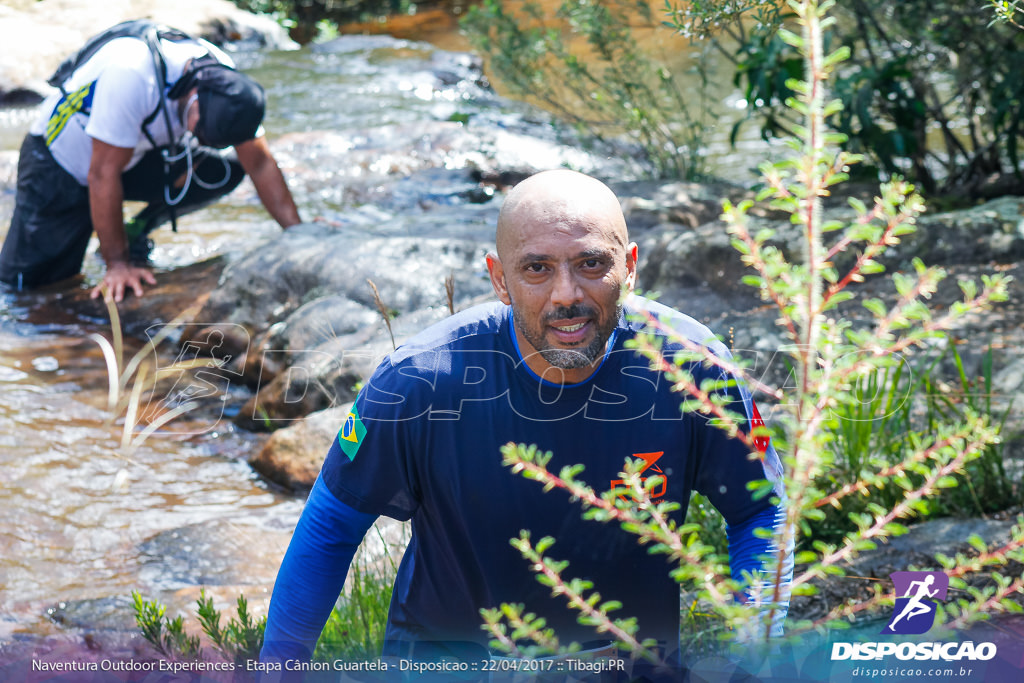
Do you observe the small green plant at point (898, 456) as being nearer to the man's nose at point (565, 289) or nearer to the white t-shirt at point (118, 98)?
the man's nose at point (565, 289)

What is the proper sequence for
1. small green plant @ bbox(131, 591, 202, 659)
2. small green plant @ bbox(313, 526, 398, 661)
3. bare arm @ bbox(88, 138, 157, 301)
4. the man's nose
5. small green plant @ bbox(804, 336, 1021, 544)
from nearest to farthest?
the man's nose, small green plant @ bbox(131, 591, 202, 659), small green plant @ bbox(313, 526, 398, 661), small green plant @ bbox(804, 336, 1021, 544), bare arm @ bbox(88, 138, 157, 301)

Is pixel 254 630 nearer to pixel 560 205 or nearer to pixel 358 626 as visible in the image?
pixel 358 626

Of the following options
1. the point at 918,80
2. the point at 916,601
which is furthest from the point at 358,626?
the point at 918,80

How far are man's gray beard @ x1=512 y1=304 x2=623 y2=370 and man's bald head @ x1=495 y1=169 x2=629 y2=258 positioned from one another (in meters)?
0.16

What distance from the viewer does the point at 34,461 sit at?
164 inches

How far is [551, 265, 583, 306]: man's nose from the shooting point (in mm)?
1885

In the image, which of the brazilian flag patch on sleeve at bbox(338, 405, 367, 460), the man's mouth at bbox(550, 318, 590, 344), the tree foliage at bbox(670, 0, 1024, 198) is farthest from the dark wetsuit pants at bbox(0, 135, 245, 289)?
the man's mouth at bbox(550, 318, 590, 344)

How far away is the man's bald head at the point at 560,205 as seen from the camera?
1926 millimetres

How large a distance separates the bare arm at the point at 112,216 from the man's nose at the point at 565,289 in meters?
4.11

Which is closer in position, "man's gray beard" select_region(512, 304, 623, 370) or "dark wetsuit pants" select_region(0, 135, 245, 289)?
"man's gray beard" select_region(512, 304, 623, 370)

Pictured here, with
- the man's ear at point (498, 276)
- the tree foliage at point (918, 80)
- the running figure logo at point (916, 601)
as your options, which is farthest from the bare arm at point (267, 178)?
the running figure logo at point (916, 601)

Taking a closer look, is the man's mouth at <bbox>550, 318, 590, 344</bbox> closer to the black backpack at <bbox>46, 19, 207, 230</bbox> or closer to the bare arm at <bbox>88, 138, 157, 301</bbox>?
the black backpack at <bbox>46, 19, 207, 230</bbox>

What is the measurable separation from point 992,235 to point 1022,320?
72 cm

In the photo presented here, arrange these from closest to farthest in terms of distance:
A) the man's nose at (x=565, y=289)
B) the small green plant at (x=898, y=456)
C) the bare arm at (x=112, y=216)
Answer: the man's nose at (x=565, y=289) → the small green plant at (x=898, y=456) → the bare arm at (x=112, y=216)
